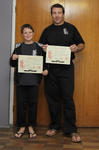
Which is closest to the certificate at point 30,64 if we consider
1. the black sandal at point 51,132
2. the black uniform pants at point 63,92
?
the black uniform pants at point 63,92

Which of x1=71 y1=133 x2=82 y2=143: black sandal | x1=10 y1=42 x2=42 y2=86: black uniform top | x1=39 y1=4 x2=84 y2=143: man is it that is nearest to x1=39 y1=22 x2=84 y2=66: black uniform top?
x1=39 y1=4 x2=84 y2=143: man

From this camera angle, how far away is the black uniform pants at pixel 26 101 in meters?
2.40

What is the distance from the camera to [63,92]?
7.93 ft

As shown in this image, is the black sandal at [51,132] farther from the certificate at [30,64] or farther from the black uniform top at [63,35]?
the black uniform top at [63,35]

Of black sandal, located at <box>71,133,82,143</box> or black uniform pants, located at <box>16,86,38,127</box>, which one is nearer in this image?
black sandal, located at <box>71,133,82,143</box>

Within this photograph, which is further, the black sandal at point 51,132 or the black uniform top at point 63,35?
the black sandal at point 51,132

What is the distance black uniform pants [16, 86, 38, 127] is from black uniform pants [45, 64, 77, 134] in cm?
19

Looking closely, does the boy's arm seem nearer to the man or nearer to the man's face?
the man

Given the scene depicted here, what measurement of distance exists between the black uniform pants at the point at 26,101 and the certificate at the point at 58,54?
1.21 feet

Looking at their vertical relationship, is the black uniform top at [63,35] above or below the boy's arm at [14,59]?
above

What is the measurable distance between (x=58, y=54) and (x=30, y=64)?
13.1 inches

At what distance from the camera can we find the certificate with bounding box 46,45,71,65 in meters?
2.34

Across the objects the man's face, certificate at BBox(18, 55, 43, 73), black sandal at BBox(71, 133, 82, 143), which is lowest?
black sandal at BBox(71, 133, 82, 143)

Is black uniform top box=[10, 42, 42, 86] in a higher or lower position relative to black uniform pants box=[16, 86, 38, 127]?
higher
